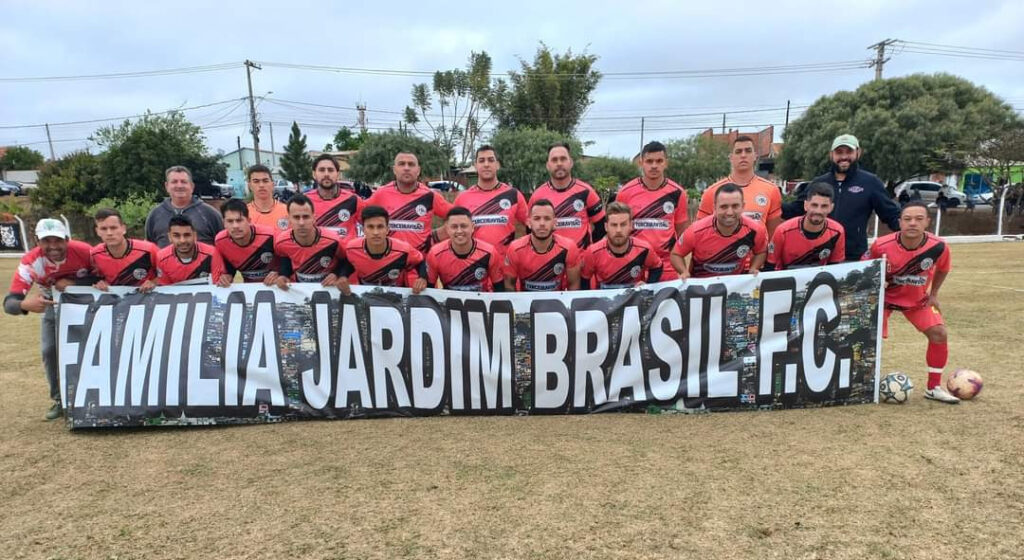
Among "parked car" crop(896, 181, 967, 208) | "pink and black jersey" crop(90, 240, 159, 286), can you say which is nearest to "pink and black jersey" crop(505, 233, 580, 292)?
"pink and black jersey" crop(90, 240, 159, 286)

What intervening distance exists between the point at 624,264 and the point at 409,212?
2292mm

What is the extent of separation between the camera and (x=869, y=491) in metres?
3.25

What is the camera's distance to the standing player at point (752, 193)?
18.1 ft

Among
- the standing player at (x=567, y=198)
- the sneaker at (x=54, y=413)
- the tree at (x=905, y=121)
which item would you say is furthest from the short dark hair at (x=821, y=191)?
the tree at (x=905, y=121)

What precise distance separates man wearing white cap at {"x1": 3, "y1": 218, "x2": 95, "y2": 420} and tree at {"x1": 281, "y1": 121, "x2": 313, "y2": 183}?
49.6 meters

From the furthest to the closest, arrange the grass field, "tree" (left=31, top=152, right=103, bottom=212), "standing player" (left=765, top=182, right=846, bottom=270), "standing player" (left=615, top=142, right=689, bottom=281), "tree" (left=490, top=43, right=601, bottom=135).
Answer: "tree" (left=490, top=43, right=601, bottom=135), "tree" (left=31, top=152, right=103, bottom=212), "standing player" (left=615, top=142, right=689, bottom=281), "standing player" (left=765, top=182, right=846, bottom=270), the grass field

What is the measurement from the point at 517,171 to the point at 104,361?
29.7 meters

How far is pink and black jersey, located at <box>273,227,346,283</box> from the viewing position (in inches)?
197

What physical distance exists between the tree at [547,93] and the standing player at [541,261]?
38.8m

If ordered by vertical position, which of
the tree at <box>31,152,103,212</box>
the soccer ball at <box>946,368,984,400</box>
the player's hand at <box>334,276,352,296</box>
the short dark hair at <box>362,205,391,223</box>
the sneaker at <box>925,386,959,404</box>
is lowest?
the sneaker at <box>925,386,959,404</box>

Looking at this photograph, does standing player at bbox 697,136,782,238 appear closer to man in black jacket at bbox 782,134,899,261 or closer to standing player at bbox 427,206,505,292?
man in black jacket at bbox 782,134,899,261

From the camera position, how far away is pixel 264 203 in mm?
6148

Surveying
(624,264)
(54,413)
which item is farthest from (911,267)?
(54,413)

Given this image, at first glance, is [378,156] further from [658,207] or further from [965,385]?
[965,385]
